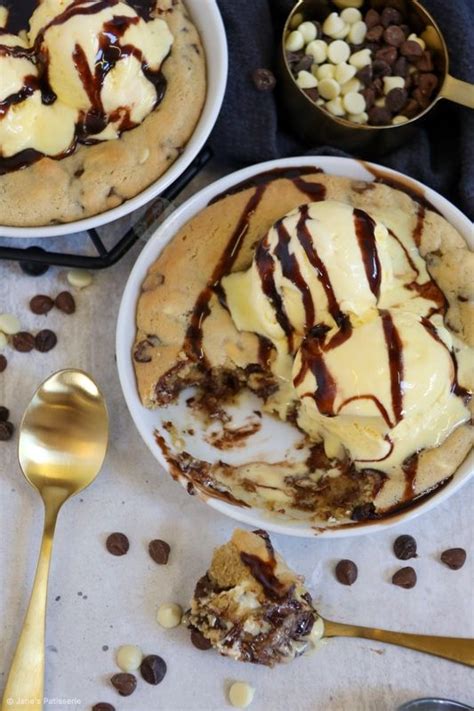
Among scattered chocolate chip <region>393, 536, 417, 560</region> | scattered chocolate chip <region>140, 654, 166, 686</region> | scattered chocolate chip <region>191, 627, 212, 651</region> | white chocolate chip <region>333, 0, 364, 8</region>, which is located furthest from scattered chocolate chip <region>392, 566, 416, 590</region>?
white chocolate chip <region>333, 0, 364, 8</region>

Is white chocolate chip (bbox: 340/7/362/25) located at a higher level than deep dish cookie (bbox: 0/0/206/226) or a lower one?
higher

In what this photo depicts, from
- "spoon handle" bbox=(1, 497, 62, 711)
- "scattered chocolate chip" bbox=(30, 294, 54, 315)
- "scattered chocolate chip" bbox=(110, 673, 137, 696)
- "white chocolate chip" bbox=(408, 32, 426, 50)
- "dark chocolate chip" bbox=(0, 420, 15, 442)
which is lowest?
"scattered chocolate chip" bbox=(110, 673, 137, 696)

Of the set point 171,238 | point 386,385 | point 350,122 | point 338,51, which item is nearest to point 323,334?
point 386,385

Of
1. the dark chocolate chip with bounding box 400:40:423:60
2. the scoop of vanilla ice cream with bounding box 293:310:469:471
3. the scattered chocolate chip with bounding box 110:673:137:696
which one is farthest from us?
the dark chocolate chip with bounding box 400:40:423:60

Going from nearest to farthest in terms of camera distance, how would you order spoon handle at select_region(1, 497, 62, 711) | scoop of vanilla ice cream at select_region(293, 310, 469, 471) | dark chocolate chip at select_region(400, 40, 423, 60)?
1. scoop of vanilla ice cream at select_region(293, 310, 469, 471)
2. spoon handle at select_region(1, 497, 62, 711)
3. dark chocolate chip at select_region(400, 40, 423, 60)

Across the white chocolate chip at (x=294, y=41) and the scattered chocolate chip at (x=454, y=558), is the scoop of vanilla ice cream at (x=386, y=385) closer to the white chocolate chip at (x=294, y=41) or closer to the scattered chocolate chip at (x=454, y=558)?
the scattered chocolate chip at (x=454, y=558)

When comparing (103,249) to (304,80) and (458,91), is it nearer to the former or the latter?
(304,80)

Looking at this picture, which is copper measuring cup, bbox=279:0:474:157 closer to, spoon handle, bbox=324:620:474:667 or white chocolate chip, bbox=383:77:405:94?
white chocolate chip, bbox=383:77:405:94
